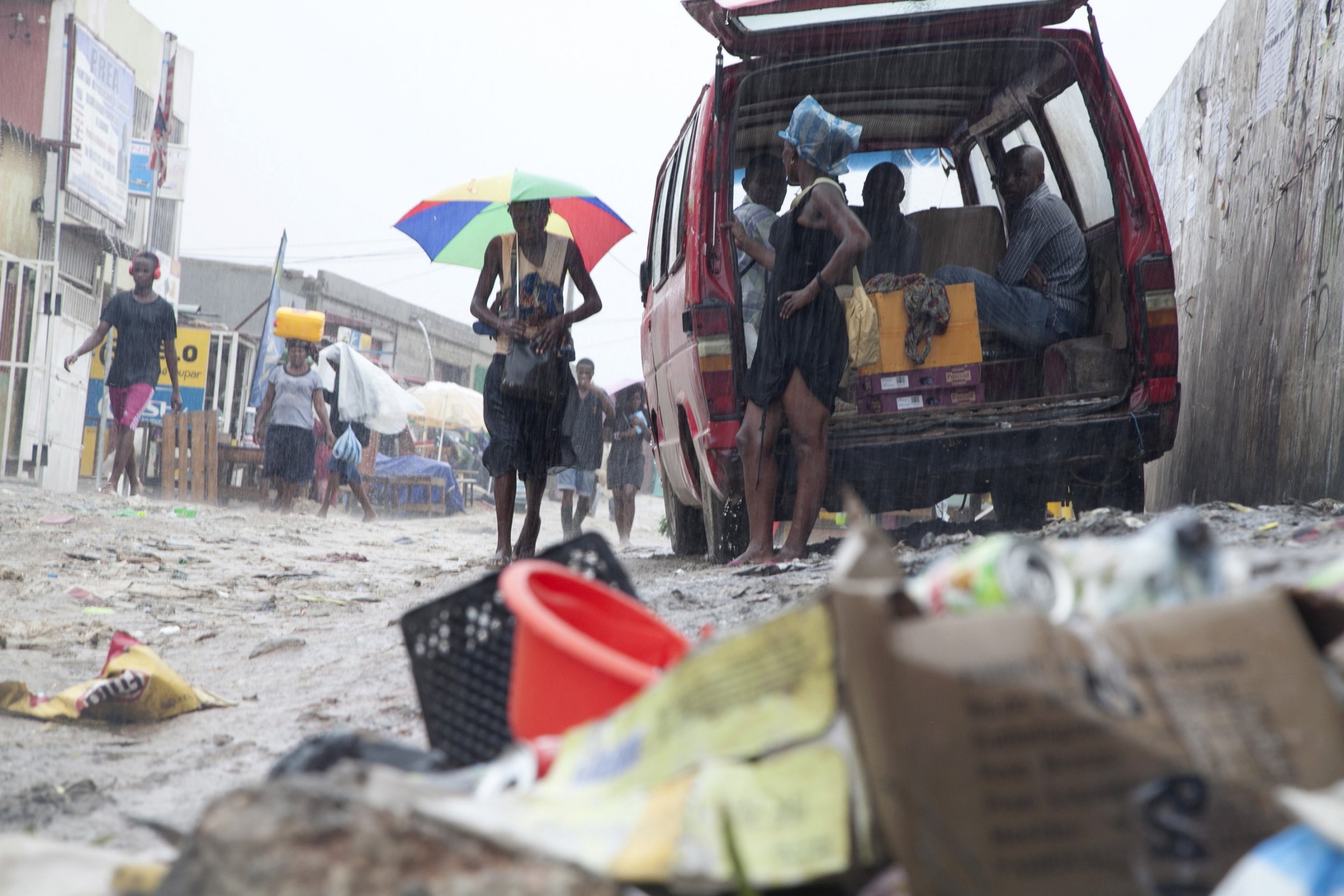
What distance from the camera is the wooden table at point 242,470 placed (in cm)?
1345

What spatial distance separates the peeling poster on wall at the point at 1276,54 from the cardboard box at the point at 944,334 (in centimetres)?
176

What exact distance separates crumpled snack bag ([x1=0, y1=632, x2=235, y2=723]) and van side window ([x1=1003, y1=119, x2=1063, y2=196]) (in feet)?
14.0

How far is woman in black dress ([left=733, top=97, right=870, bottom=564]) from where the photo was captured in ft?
14.2

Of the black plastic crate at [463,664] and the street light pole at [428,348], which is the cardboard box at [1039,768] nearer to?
the black plastic crate at [463,664]

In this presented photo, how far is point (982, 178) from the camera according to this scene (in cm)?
627

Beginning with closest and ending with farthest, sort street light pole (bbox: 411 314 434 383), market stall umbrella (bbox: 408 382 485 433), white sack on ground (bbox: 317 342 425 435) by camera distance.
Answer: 1. white sack on ground (bbox: 317 342 425 435)
2. market stall umbrella (bbox: 408 382 485 433)
3. street light pole (bbox: 411 314 434 383)

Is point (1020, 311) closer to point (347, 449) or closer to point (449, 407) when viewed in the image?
point (347, 449)

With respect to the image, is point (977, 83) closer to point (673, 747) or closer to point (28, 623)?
point (28, 623)

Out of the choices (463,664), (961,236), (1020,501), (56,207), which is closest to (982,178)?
(961,236)

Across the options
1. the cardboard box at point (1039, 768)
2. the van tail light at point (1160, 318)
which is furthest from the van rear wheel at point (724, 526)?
the cardboard box at point (1039, 768)

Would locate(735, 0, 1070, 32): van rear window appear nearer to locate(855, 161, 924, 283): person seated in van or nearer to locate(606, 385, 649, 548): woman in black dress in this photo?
locate(855, 161, 924, 283): person seated in van

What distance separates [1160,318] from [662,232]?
267 centimetres

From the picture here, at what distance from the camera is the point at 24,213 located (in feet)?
45.3

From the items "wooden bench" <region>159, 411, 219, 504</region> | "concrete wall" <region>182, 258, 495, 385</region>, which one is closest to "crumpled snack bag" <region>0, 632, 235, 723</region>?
"wooden bench" <region>159, 411, 219, 504</region>
